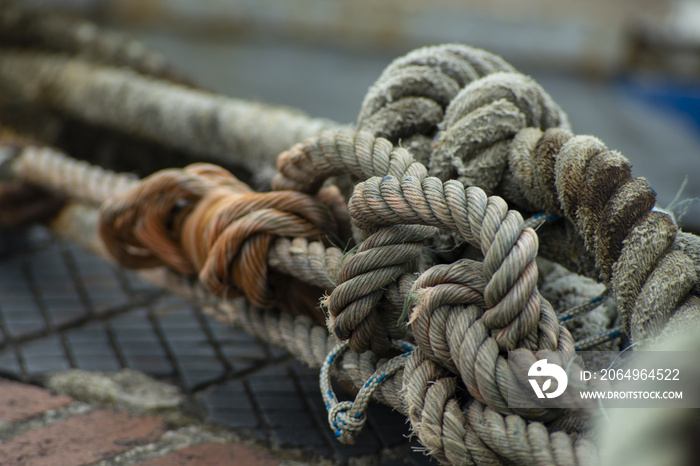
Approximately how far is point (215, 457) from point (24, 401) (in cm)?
36

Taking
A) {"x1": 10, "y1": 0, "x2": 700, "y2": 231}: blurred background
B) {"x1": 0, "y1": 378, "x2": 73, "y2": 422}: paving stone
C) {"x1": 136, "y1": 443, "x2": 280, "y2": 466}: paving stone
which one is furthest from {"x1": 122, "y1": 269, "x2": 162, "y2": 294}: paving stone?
{"x1": 10, "y1": 0, "x2": 700, "y2": 231}: blurred background

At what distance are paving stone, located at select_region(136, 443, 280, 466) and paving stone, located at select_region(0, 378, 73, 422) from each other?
0.76 ft

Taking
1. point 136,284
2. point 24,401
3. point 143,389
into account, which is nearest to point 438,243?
point 143,389

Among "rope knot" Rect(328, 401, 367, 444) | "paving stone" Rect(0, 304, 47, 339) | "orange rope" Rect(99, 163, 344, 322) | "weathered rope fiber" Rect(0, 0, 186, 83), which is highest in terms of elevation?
"weathered rope fiber" Rect(0, 0, 186, 83)

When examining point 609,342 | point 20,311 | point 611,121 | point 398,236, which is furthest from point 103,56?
point 611,121

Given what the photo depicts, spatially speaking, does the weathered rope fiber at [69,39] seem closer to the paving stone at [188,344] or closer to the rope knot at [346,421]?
the paving stone at [188,344]

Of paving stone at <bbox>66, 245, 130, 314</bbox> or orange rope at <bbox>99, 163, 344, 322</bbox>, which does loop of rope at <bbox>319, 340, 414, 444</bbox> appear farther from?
paving stone at <bbox>66, 245, 130, 314</bbox>

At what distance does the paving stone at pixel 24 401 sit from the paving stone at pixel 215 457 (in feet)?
0.76

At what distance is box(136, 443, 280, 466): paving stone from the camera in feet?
2.98

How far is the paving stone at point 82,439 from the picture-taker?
892mm

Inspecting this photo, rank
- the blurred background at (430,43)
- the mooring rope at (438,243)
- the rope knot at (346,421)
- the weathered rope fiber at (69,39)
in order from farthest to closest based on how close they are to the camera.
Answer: the blurred background at (430,43) → the weathered rope fiber at (69,39) → the rope knot at (346,421) → the mooring rope at (438,243)

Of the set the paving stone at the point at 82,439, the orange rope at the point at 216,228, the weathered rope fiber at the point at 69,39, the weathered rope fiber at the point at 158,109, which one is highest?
the weathered rope fiber at the point at 69,39

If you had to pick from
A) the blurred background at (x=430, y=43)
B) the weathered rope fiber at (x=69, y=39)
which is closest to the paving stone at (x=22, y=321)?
the weathered rope fiber at (x=69, y=39)

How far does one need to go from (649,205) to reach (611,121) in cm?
287
